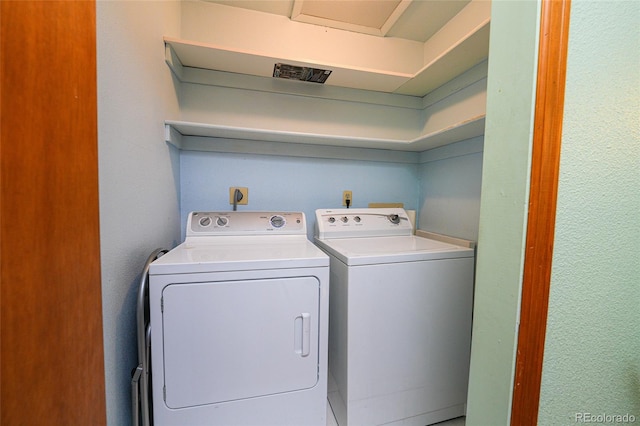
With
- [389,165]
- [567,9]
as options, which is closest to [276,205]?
[389,165]

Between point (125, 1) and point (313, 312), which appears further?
point (313, 312)

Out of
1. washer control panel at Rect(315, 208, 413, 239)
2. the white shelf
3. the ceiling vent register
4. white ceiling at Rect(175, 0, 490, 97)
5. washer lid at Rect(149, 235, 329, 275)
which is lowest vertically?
washer lid at Rect(149, 235, 329, 275)

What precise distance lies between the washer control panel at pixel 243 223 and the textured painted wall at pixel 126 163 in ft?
0.69

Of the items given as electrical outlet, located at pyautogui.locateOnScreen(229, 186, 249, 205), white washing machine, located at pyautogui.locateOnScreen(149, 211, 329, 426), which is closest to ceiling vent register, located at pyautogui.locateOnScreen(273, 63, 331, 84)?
Result: electrical outlet, located at pyautogui.locateOnScreen(229, 186, 249, 205)

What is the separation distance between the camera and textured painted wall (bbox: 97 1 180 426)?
2.60 feet

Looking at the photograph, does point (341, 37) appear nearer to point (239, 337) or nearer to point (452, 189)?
point (452, 189)

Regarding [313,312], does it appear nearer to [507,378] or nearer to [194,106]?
[507,378]

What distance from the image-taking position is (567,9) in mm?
555

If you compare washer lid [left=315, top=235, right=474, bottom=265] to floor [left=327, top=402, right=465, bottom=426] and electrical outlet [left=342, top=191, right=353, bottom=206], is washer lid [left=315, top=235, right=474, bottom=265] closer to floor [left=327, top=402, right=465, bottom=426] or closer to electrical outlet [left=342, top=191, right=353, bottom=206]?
electrical outlet [left=342, top=191, right=353, bottom=206]

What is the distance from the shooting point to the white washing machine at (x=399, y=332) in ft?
3.81

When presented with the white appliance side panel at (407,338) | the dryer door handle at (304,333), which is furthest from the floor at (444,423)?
the dryer door handle at (304,333)

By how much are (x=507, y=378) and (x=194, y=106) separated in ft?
6.63

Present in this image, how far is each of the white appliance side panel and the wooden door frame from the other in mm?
911

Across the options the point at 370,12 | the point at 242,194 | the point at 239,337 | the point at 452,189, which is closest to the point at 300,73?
the point at 370,12
